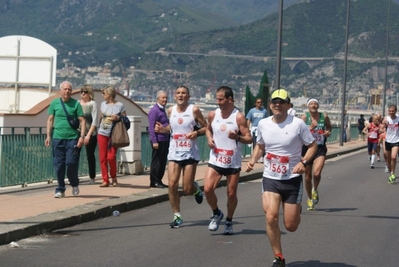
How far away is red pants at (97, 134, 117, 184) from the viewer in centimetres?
1808

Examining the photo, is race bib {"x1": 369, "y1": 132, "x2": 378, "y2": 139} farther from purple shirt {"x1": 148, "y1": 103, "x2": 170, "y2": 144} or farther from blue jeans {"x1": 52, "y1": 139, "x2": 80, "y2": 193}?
blue jeans {"x1": 52, "y1": 139, "x2": 80, "y2": 193}

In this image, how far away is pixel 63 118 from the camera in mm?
15281

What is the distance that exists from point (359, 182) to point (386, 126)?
55.3 inches

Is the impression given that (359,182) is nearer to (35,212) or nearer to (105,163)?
(105,163)

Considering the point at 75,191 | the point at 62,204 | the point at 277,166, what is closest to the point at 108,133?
the point at 75,191

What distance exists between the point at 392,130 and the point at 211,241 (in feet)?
37.9

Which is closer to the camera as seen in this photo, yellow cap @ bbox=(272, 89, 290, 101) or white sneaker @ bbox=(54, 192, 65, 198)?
yellow cap @ bbox=(272, 89, 290, 101)

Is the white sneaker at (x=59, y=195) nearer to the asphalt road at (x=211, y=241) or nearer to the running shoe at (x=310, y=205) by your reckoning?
the asphalt road at (x=211, y=241)

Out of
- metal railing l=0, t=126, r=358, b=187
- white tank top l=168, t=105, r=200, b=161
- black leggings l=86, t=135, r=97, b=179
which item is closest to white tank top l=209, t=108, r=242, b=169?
white tank top l=168, t=105, r=200, b=161

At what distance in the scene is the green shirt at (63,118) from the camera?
50.1 ft

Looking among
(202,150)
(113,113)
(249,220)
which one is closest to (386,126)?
(202,150)

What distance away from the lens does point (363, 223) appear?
1459 centimetres

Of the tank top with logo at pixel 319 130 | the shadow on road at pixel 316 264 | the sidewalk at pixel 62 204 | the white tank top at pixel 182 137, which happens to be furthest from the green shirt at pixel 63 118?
the shadow on road at pixel 316 264

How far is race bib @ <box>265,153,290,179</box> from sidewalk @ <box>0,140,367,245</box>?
3.23 m
